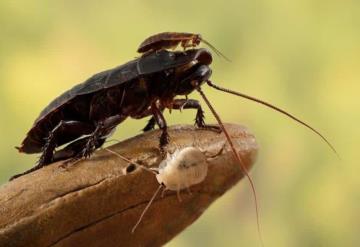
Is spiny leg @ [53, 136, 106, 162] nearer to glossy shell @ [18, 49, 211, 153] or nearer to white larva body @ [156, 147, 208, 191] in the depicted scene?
glossy shell @ [18, 49, 211, 153]

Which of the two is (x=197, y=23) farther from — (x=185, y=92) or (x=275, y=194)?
(x=185, y=92)

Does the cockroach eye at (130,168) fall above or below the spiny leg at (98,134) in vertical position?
below

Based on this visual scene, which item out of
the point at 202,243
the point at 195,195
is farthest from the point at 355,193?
the point at 195,195

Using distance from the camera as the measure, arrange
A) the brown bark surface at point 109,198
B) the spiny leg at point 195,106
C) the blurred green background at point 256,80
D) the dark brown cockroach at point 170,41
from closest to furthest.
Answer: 1. the brown bark surface at point 109,198
2. the dark brown cockroach at point 170,41
3. the spiny leg at point 195,106
4. the blurred green background at point 256,80

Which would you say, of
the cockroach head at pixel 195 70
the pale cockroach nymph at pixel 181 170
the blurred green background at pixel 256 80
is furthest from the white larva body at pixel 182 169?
the blurred green background at pixel 256 80

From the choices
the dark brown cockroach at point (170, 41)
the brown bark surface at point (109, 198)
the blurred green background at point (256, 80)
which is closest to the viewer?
the brown bark surface at point (109, 198)

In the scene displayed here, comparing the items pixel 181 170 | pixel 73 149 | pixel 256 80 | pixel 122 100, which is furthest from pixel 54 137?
pixel 256 80

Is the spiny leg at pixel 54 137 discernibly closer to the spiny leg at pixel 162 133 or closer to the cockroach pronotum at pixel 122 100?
the cockroach pronotum at pixel 122 100
